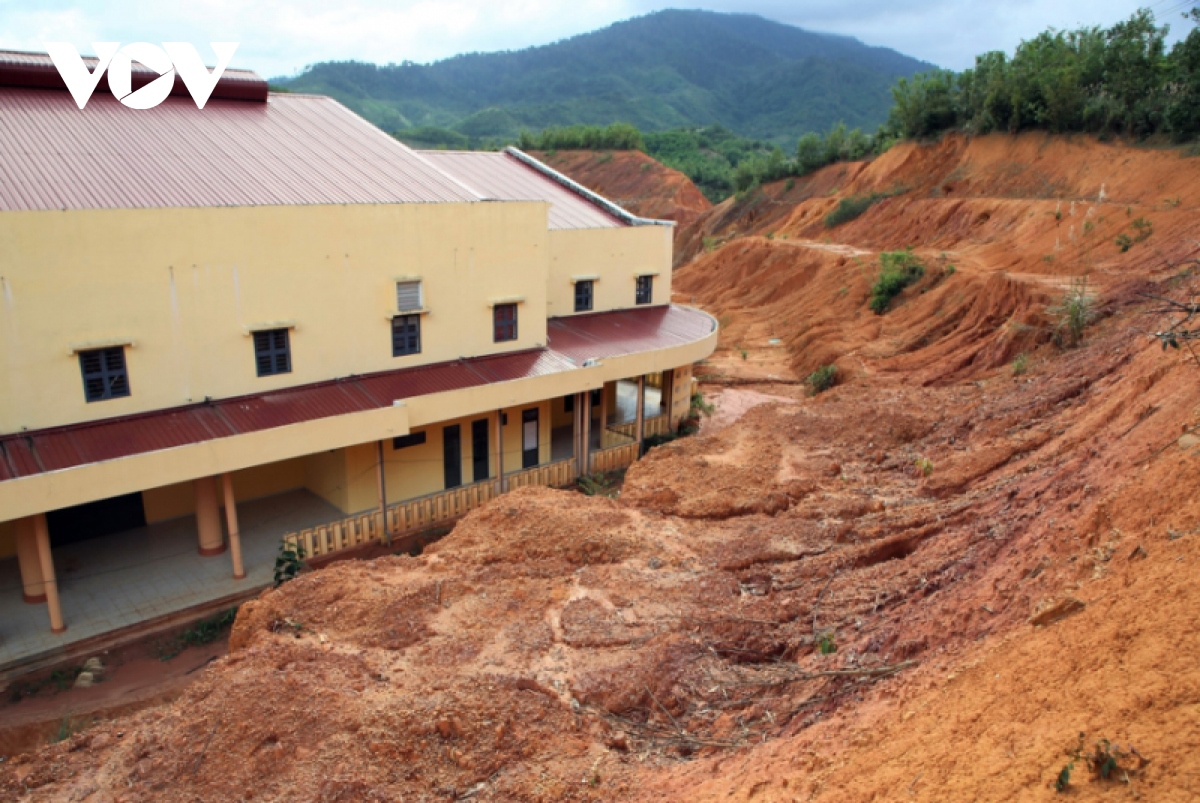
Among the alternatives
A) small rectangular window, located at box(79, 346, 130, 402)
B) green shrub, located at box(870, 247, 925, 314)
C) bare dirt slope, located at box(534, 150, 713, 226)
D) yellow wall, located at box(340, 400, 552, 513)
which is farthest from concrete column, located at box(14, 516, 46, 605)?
bare dirt slope, located at box(534, 150, 713, 226)

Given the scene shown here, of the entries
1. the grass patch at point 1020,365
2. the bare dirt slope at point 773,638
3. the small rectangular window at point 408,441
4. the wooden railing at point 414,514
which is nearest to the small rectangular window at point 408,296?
the small rectangular window at point 408,441

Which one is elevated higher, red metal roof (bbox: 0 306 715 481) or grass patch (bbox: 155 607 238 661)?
red metal roof (bbox: 0 306 715 481)

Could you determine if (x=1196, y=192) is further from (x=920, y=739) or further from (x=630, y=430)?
(x=920, y=739)

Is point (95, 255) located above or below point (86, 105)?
below

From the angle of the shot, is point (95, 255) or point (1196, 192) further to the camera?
point (1196, 192)

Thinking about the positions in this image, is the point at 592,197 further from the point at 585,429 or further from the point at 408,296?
the point at 408,296

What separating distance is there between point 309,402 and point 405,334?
2.92m

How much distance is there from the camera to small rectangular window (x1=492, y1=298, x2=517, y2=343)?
1961cm

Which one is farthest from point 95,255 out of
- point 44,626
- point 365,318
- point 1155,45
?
point 1155,45

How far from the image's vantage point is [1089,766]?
14.7 feet

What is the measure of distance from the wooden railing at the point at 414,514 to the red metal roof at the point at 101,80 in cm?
1144

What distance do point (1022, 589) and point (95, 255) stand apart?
1458cm

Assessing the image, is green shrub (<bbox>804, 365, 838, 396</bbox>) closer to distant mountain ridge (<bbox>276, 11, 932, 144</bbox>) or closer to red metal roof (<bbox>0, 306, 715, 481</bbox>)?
red metal roof (<bbox>0, 306, 715, 481</bbox>)

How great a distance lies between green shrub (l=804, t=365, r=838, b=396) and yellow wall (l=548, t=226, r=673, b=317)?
5.72 metres
